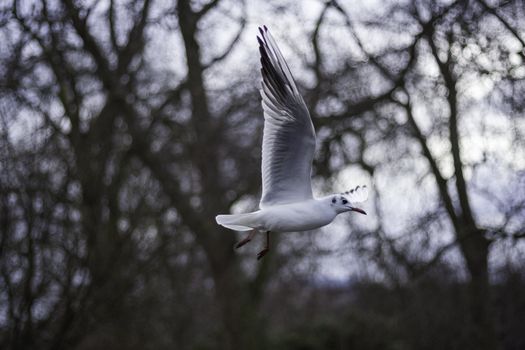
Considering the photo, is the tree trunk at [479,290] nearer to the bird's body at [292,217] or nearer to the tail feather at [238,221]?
the bird's body at [292,217]

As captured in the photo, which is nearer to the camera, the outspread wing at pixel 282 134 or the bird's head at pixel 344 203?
the outspread wing at pixel 282 134

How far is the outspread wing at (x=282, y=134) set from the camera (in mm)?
4781

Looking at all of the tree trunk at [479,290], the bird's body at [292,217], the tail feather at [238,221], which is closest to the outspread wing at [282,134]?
the bird's body at [292,217]

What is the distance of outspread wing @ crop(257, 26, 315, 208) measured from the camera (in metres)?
4.78

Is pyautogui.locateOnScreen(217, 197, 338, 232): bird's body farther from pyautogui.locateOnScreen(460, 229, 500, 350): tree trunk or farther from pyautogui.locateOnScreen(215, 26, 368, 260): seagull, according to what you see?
pyautogui.locateOnScreen(460, 229, 500, 350): tree trunk

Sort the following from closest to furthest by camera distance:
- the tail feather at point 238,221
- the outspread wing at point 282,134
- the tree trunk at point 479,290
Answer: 1. the outspread wing at point 282,134
2. the tail feather at point 238,221
3. the tree trunk at point 479,290

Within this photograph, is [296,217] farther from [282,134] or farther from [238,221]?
[282,134]

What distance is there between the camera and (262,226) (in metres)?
4.98

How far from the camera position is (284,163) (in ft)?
16.7

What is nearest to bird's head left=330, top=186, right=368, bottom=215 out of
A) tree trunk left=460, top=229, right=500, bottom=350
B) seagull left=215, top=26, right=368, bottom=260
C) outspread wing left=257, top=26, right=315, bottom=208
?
seagull left=215, top=26, right=368, bottom=260

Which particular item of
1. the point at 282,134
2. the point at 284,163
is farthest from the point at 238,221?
the point at 282,134

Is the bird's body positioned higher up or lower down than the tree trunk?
higher up

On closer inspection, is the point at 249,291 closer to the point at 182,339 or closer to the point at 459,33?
the point at 182,339

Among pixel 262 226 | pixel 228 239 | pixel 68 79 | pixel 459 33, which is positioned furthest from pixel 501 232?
pixel 68 79
